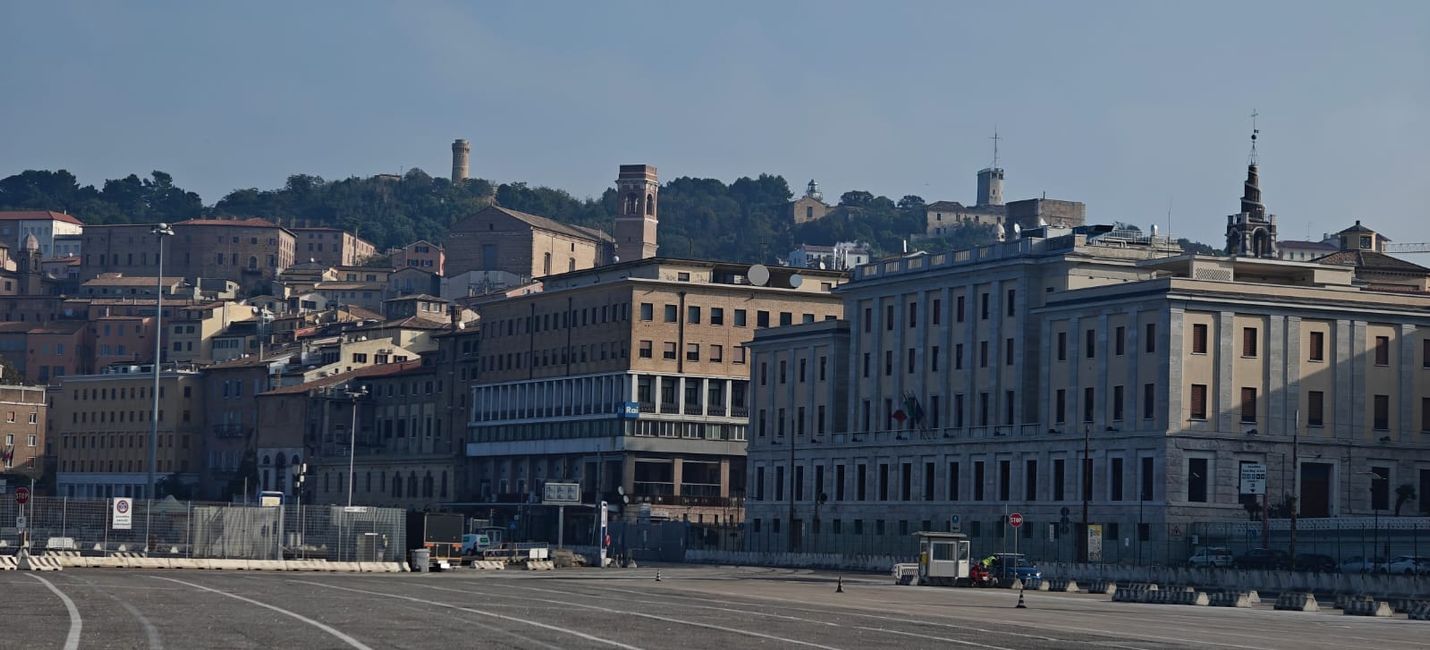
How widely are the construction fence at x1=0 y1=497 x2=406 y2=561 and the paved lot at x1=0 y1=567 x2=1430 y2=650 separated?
8.96 meters

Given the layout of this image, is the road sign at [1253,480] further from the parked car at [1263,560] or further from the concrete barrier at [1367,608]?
the concrete barrier at [1367,608]

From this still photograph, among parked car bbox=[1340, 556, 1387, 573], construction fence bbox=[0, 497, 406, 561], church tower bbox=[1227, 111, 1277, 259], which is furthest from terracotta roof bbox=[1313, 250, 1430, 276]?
construction fence bbox=[0, 497, 406, 561]

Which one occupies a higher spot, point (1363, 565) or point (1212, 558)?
point (1363, 565)

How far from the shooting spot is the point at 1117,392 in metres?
106

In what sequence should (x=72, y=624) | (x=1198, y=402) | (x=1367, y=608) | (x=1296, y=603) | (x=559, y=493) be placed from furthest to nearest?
(x=559, y=493)
(x=1198, y=402)
(x=1296, y=603)
(x=1367, y=608)
(x=72, y=624)

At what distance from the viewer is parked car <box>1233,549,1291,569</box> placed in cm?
9069

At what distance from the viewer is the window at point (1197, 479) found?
10131cm

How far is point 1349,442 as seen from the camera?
10381 centimetres

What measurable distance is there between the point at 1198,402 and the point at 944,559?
22.5 meters

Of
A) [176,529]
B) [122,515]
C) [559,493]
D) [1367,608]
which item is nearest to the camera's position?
[1367,608]

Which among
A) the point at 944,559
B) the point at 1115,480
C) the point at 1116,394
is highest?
the point at 1116,394

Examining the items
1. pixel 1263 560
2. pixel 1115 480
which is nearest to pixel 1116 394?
pixel 1115 480

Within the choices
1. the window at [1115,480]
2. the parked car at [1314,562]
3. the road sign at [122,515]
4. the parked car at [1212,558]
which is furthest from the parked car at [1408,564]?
the road sign at [122,515]

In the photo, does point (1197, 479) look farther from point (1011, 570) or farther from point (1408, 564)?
point (1011, 570)
